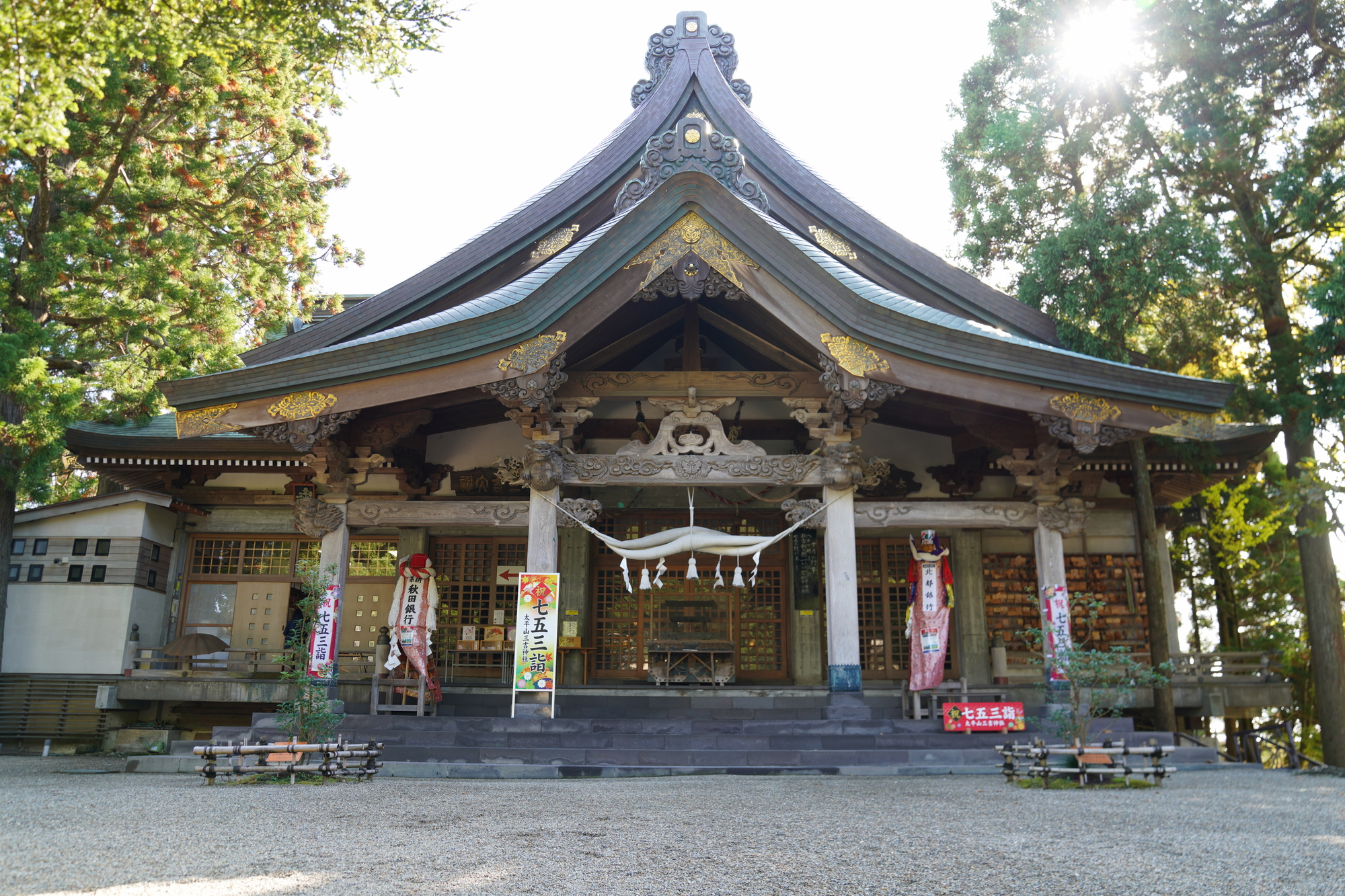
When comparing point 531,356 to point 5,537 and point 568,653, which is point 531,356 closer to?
point 568,653

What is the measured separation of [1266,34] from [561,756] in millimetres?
13790

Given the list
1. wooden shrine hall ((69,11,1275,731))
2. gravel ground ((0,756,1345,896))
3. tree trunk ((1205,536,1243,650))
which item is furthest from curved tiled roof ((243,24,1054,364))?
tree trunk ((1205,536,1243,650))

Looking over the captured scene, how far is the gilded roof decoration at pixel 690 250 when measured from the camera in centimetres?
1038

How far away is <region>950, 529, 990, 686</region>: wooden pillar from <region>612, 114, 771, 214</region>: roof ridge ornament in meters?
6.14

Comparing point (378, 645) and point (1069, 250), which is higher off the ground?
point (1069, 250)

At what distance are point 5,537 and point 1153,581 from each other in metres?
16.2

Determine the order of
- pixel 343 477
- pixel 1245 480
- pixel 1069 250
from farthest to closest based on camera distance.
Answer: pixel 1245 480 → pixel 1069 250 → pixel 343 477

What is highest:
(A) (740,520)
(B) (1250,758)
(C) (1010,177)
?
(C) (1010,177)

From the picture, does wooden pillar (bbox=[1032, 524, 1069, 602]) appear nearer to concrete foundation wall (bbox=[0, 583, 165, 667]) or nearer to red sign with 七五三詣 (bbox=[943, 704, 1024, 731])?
red sign with 七五三詣 (bbox=[943, 704, 1024, 731])

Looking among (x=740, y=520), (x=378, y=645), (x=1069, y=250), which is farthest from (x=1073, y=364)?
(x=378, y=645)

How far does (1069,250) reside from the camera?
479 inches

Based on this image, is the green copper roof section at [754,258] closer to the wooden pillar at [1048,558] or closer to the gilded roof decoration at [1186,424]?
the gilded roof decoration at [1186,424]

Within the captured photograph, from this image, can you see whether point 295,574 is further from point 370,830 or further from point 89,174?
point 370,830

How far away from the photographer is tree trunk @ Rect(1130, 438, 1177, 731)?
11.7 m
